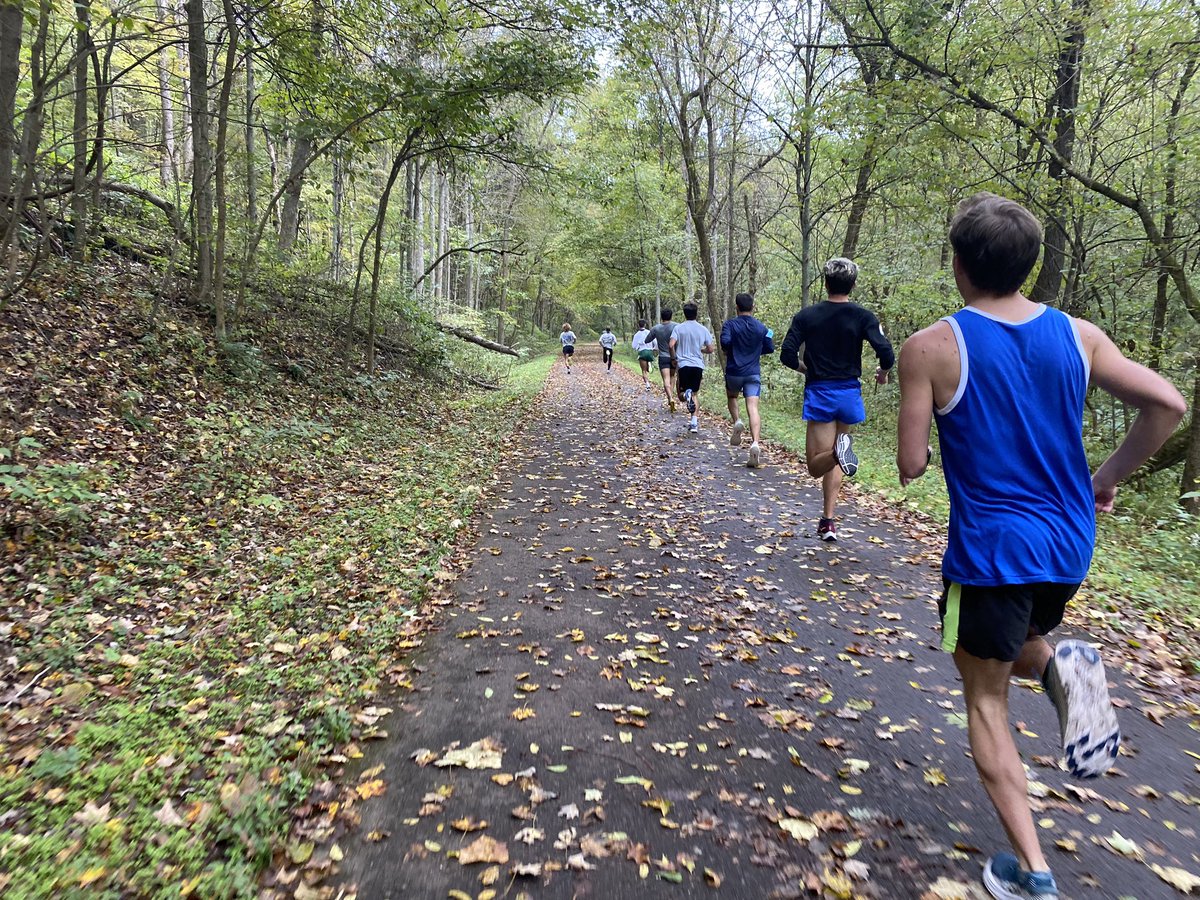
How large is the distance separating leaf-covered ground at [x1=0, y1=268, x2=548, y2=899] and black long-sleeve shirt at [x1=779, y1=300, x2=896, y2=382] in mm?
3759

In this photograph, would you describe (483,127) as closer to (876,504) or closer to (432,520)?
(432,520)

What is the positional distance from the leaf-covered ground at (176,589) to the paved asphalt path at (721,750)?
492 millimetres

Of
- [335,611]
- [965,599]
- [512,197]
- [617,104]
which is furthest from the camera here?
[512,197]

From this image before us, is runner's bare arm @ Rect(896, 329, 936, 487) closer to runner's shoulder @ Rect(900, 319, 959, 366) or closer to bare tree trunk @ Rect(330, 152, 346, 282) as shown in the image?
runner's shoulder @ Rect(900, 319, 959, 366)

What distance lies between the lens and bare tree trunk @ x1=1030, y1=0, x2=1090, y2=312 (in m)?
8.35

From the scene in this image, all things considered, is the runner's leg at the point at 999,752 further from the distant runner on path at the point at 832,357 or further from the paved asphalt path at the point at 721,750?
the distant runner on path at the point at 832,357

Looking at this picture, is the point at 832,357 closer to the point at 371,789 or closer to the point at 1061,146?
the point at 371,789

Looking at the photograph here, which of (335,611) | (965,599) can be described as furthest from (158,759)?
(965,599)

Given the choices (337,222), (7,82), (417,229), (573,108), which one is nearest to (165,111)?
(7,82)

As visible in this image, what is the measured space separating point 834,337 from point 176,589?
5.65m

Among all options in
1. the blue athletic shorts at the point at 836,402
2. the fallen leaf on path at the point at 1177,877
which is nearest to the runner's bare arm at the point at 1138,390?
the fallen leaf on path at the point at 1177,877

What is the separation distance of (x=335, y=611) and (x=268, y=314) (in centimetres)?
960

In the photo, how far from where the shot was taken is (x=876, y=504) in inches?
297

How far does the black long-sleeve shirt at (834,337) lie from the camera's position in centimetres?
564
